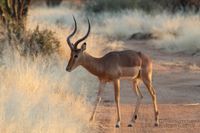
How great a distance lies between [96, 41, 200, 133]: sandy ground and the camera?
422 inches

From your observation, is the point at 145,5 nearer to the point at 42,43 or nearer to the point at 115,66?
the point at 42,43

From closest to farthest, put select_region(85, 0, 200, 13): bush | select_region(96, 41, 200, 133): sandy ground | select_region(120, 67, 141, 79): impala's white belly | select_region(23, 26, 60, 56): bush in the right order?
select_region(96, 41, 200, 133): sandy ground
select_region(120, 67, 141, 79): impala's white belly
select_region(23, 26, 60, 56): bush
select_region(85, 0, 200, 13): bush

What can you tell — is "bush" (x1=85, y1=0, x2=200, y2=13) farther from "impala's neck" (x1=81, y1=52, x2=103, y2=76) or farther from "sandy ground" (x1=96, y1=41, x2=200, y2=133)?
"impala's neck" (x1=81, y1=52, x2=103, y2=76)

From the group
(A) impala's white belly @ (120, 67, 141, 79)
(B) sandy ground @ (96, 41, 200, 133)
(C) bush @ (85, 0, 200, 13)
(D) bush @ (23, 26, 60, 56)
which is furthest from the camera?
(C) bush @ (85, 0, 200, 13)

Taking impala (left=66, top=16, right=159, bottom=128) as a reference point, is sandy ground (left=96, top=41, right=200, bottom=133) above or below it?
→ below

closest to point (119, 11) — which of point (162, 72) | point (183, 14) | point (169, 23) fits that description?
point (183, 14)

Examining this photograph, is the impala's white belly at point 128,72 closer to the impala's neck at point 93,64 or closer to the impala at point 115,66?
the impala at point 115,66

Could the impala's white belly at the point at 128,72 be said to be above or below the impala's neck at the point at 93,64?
below

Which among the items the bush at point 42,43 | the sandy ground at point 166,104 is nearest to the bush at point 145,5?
the sandy ground at point 166,104

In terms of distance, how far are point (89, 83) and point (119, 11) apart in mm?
31095

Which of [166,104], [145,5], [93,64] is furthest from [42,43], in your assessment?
[145,5]

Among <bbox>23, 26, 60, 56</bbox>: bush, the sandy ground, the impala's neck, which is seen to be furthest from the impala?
<bbox>23, 26, 60, 56</bbox>: bush

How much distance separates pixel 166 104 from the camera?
13477 mm

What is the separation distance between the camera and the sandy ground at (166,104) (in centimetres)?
1071
